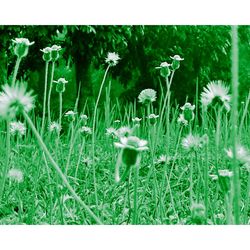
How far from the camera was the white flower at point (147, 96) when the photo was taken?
33.9 inches

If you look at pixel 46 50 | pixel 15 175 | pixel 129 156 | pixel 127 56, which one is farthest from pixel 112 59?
pixel 129 156

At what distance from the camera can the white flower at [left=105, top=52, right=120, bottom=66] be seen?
0.95 m

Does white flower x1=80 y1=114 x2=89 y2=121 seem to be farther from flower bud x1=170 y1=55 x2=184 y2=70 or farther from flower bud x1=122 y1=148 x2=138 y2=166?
flower bud x1=122 y1=148 x2=138 y2=166

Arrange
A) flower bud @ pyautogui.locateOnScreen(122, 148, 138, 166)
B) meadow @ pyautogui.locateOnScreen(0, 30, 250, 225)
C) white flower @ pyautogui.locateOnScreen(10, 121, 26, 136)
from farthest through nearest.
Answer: white flower @ pyautogui.locateOnScreen(10, 121, 26, 136)
meadow @ pyautogui.locateOnScreen(0, 30, 250, 225)
flower bud @ pyautogui.locateOnScreen(122, 148, 138, 166)

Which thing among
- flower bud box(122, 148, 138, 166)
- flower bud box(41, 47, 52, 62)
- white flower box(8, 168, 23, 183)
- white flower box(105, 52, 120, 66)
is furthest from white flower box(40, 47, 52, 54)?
flower bud box(122, 148, 138, 166)

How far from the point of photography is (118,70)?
3.20ft

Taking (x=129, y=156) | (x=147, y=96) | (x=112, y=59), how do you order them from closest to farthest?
1. (x=129, y=156)
2. (x=147, y=96)
3. (x=112, y=59)

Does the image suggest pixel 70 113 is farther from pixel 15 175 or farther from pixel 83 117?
pixel 15 175

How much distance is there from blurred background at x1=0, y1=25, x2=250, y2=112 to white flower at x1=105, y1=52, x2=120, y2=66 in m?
0.01

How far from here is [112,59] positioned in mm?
958

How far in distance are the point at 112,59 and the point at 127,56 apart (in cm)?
4

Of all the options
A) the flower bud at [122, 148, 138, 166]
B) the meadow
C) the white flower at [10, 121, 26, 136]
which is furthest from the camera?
the white flower at [10, 121, 26, 136]

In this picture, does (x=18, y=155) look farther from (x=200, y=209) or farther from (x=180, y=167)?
(x=200, y=209)

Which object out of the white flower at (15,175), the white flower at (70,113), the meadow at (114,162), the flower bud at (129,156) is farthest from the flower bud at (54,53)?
the flower bud at (129,156)
